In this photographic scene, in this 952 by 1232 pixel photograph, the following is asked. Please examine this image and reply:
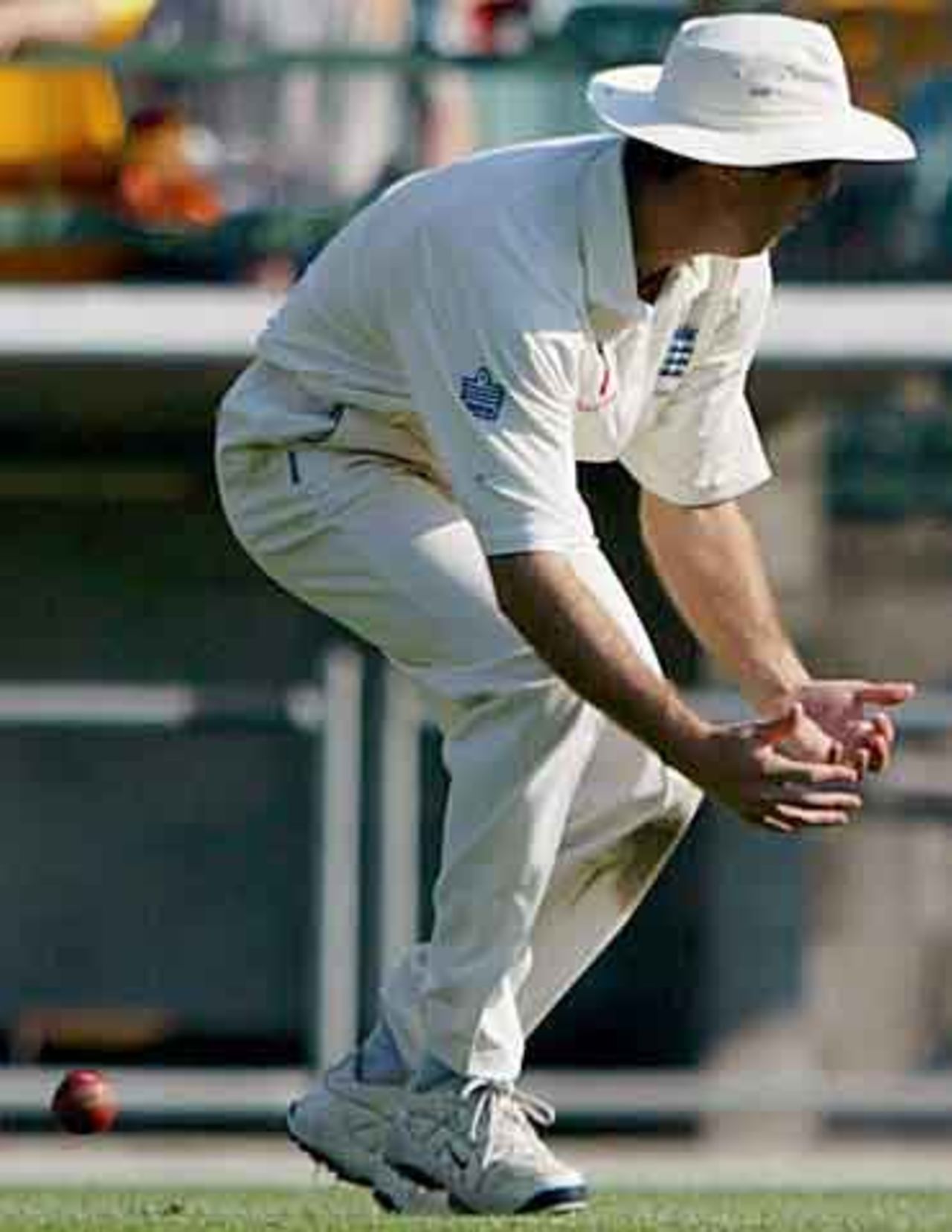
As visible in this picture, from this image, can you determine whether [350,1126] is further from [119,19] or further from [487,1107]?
[119,19]

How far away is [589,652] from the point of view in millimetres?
5914

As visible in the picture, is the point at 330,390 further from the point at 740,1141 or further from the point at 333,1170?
the point at 740,1141

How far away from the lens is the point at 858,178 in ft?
45.1

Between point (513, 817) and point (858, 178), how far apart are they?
307 inches

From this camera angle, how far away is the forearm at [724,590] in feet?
21.8

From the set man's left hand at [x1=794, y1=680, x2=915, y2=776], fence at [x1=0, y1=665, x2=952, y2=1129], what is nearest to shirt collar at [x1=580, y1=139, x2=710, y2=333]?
man's left hand at [x1=794, y1=680, x2=915, y2=776]

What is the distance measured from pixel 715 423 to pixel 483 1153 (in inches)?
46.4

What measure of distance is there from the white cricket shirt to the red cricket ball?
1.51m

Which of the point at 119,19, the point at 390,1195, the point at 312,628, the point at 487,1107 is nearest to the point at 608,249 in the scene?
the point at 487,1107

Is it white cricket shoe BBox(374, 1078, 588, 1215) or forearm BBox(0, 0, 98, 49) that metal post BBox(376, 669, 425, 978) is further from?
white cricket shoe BBox(374, 1078, 588, 1215)

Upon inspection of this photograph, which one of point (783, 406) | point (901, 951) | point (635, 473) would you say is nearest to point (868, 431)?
point (783, 406)

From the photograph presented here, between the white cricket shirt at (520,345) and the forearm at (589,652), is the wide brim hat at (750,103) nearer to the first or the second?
the white cricket shirt at (520,345)

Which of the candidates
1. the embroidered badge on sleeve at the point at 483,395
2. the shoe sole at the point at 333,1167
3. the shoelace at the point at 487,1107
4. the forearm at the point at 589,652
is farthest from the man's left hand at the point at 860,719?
the shoe sole at the point at 333,1167

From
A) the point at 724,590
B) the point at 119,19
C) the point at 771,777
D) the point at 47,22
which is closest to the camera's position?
the point at 771,777
